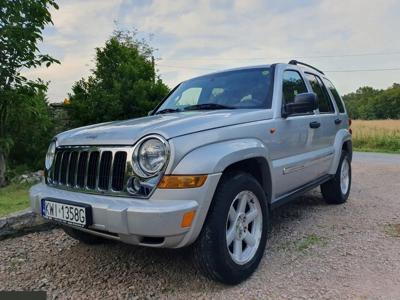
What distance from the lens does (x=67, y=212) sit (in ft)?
8.97

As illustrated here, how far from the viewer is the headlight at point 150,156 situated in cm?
250

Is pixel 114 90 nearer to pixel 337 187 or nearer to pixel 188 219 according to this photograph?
pixel 337 187

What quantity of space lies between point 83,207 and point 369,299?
2066mm

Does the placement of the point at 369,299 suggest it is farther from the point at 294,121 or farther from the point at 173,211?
the point at 294,121

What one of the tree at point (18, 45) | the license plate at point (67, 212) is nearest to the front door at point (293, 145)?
the license plate at point (67, 212)

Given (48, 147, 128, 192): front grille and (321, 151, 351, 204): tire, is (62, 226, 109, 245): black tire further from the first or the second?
(321, 151, 351, 204): tire

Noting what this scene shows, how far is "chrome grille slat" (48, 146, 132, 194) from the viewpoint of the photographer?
2.61 metres

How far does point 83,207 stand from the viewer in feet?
8.51

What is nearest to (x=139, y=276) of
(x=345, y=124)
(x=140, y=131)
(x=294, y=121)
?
(x=140, y=131)

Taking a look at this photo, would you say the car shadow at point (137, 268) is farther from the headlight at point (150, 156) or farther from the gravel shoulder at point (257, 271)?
the headlight at point (150, 156)

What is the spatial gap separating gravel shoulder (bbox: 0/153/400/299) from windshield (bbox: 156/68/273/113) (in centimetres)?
142

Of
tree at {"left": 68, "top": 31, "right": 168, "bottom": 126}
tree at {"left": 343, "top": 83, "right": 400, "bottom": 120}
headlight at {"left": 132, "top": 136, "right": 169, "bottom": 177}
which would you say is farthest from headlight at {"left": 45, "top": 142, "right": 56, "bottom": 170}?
tree at {"left": 343, "top": 83, "right": 400, "bottom": 120}

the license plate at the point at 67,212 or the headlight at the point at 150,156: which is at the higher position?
the headlight at the point at 150,156

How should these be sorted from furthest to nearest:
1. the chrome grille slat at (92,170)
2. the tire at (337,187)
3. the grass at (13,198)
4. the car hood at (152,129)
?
the tire at (337,187) → the grass at (13,198) → the chrome grille slat at (92,170) → the car hood at (152,129)
